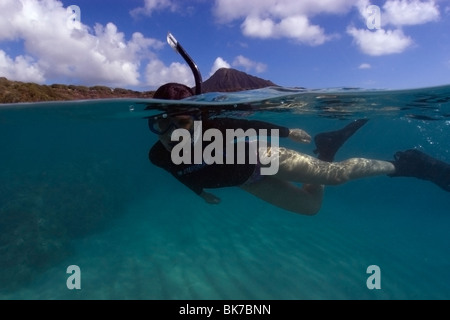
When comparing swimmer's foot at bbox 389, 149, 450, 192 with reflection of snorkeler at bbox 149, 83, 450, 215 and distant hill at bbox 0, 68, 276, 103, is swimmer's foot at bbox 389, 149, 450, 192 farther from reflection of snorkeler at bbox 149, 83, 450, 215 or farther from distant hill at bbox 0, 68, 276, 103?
distant hill at bbox 0, 68, 276, 103

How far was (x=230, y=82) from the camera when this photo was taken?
11742 millimetres

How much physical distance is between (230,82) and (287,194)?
19.2 feet

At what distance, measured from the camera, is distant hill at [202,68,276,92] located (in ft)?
37.3

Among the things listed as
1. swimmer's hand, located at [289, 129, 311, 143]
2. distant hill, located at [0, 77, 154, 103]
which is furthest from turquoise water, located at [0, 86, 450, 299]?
swimmer's hand, located at [289, 129, 311, 143]

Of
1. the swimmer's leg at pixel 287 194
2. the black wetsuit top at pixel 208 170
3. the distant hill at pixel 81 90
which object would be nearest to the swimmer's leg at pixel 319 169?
the swimmer's leg at pixel 287 194

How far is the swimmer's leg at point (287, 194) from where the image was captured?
7391mm

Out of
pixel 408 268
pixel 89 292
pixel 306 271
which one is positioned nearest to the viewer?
pixel 89 292

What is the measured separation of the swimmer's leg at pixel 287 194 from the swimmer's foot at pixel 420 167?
7.64 feet

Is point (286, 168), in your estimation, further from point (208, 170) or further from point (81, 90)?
point (81, 90)

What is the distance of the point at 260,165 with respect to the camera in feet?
22.6
